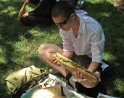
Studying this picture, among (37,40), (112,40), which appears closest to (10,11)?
(37,40)

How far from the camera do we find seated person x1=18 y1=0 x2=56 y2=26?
5371 millimetres

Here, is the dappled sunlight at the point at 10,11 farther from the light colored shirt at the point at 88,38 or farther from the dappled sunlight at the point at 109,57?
the light colored shirt at the point at 88,38

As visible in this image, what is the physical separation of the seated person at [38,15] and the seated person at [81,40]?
1.36 m

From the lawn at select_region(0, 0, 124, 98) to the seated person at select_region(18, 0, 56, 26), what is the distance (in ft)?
0.37

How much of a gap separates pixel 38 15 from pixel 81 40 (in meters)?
1.92

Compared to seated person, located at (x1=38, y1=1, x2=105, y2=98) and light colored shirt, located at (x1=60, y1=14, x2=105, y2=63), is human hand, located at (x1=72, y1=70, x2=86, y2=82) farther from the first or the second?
light colored shirt, located at (x1=60, y1=14, x2=105, y2=63)

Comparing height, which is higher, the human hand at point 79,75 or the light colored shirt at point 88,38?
the light colored shirt at point 88,38

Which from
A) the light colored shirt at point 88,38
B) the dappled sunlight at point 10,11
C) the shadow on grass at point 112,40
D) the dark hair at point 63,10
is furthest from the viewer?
the dappled sunlight at point 10,11

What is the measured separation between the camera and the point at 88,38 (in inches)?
141

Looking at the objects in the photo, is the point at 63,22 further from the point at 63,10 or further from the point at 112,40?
the point at 112,40

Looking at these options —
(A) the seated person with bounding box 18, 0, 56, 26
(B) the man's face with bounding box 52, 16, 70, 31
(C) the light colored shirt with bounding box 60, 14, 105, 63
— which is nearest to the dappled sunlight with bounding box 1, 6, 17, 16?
(A) the seated person with bounding box 18, 0, 56, 26

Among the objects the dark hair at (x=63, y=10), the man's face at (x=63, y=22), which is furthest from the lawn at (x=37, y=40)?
the dark hair at (x=63, y=10)

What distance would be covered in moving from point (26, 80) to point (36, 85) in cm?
21

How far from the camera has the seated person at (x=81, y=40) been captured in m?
3.34
